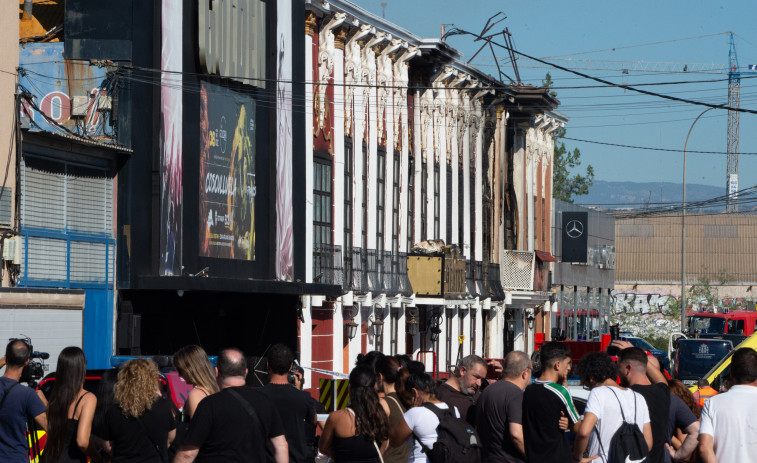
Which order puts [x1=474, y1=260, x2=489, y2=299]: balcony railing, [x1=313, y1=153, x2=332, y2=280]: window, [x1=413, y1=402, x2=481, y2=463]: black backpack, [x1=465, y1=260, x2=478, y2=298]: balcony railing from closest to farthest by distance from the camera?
[x1=413, y1=402, x2=481, y2=463]: black backpack → [x1=313, y1=153, x2=332, y2=280]: window → [x1=465, y1=260, x2=478, y2=298]: balcony railing → [x1=474, y1=260, x2=489, y2=299]: balcony railing

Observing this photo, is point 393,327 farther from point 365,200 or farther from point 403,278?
point 365,200

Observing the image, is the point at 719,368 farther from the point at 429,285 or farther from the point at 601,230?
the point at 601,230

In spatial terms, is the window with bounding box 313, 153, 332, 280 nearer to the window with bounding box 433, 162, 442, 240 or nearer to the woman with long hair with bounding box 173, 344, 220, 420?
the window with bounding box 433, 162, 442, 240

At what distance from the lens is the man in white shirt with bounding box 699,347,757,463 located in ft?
32.0

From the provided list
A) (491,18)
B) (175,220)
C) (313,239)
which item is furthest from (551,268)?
(175,220)

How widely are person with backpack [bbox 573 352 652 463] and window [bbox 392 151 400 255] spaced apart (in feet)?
96.6

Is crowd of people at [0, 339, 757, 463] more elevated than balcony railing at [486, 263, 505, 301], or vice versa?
balcony railing at [486, 263, 505, 301]

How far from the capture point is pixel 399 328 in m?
40.1

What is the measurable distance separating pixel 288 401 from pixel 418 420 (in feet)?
4.01

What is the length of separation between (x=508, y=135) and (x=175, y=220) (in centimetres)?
2700

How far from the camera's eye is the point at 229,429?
8.63 metres

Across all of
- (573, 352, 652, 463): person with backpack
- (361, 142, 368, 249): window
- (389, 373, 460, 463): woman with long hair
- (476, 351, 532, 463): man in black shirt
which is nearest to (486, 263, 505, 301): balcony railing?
(361, 142, 368, 249): window

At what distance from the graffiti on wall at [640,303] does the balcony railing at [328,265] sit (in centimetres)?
6385

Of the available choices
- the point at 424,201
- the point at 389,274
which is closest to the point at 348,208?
the point at 389,274
